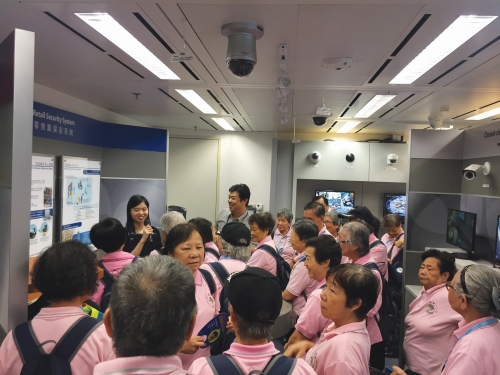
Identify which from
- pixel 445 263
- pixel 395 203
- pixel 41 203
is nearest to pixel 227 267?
pixel 445 263

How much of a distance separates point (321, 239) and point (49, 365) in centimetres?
172

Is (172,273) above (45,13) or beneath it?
beneath

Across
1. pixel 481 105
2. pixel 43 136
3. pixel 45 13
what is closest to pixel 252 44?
pixel 45 13

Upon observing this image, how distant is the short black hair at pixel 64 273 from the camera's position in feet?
4.67

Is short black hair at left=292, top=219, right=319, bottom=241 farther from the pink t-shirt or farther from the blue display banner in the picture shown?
the blue display banner

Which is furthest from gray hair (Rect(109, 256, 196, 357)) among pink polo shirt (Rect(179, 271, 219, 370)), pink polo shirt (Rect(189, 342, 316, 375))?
pink polo shirt (Rect(179, 271, 219, 370))

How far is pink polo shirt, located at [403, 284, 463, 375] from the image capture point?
2529 mm

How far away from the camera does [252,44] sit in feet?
7.35

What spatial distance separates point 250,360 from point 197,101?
3.85 m

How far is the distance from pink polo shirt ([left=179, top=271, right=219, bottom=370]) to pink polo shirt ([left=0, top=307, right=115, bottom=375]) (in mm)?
446

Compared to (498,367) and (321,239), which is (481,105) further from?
(498,367)

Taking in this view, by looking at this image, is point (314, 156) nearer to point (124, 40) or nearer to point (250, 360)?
point (124, 40)

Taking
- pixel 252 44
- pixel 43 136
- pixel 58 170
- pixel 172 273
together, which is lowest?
pixel 172 273

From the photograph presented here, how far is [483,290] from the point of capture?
1679 millimetres
